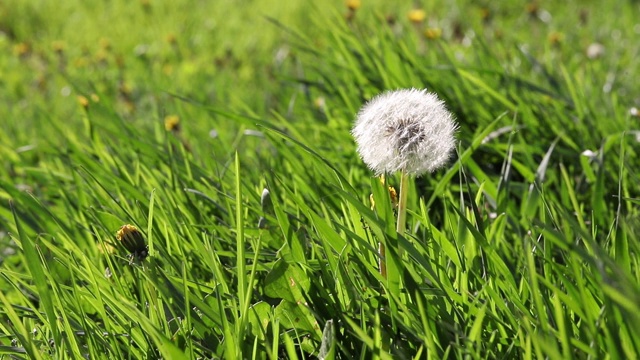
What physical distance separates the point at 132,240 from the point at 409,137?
0.43 meters

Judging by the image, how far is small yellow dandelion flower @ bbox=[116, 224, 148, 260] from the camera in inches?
42.1

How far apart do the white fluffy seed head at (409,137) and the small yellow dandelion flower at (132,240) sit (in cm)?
35

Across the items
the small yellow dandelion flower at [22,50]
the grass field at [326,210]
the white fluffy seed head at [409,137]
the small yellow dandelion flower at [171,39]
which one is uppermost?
the white fluffy seed head at [409,137]

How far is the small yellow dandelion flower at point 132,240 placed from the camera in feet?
3.51

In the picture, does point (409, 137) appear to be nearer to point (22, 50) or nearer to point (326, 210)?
point (326, 210)

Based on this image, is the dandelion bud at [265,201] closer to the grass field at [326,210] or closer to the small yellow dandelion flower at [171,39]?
the grass field at [326,210]

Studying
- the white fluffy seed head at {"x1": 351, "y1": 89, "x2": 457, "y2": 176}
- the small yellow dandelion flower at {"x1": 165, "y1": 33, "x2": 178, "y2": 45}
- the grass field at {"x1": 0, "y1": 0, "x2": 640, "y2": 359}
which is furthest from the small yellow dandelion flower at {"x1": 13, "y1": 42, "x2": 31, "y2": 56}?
the white fluffy seed head at {"x1": 351, "y1": 89, "x2": 457, "y2": 176}

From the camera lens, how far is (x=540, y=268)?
1179 millimetres

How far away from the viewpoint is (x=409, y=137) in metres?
1.03

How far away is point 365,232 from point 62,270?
0.63 m

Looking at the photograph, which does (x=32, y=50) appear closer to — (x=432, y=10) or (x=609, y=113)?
(x=432, y=10)

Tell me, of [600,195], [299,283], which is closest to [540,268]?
[600,195]

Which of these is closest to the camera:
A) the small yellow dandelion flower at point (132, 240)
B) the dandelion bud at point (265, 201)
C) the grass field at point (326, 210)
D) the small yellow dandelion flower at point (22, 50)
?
the grass field at point (326, 210)

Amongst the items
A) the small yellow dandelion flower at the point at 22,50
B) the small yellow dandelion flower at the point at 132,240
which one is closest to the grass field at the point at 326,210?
the small yellow dandelion flower at the point at 132,240
